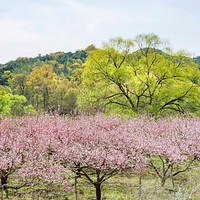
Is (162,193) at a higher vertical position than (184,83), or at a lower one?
lower

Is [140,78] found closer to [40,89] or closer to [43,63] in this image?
[40,89]

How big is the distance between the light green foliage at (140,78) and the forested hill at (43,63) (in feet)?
121

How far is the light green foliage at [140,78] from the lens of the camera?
71.5 ft

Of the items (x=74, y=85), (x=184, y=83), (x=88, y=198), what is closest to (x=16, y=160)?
(x=88, y=198)

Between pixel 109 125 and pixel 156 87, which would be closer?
pixel 109 125

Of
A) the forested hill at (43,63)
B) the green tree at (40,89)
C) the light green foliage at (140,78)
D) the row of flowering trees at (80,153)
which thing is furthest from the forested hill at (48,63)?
the row of flowering trees at (80,153)

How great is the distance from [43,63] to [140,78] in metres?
63.2

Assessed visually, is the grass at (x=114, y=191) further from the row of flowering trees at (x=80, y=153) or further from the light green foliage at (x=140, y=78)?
the light green foliage at (x=140, y=78)

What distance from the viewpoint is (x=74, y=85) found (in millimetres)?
47312

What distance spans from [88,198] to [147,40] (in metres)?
18.3

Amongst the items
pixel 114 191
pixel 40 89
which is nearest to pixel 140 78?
pixel 114 191

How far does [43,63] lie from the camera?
8075 centimetres

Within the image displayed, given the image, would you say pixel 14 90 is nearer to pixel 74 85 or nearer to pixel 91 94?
pixel 74 85

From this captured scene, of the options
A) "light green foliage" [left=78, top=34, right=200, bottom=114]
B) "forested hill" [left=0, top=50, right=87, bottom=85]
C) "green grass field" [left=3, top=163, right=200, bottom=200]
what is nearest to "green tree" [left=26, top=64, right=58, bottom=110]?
"forested hill" [left=0, top=50, right=87, bottom=85]
